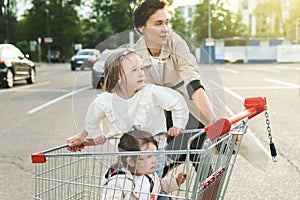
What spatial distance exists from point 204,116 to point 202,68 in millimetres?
256

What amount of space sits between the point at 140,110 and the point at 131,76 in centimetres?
16

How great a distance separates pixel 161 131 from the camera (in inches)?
93.1

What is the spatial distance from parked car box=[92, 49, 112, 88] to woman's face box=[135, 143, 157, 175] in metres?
0.39

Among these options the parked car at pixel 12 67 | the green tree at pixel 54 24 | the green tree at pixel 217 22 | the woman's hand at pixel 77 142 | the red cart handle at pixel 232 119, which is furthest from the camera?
the green tree at pixel 54 24

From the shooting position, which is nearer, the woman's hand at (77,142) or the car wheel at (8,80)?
the woman's hand at (77,142)

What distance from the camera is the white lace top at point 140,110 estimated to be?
2271mm

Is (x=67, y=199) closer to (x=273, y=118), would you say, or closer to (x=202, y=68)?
(x=202, y=68)

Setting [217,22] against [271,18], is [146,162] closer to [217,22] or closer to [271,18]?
[217,22]

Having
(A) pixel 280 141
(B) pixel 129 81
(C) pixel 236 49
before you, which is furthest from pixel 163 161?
(C) pixel 236 49

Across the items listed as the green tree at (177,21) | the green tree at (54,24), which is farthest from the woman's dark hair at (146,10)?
the green tree at (54,24)

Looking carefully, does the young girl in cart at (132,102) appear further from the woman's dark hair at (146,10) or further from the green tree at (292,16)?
the green tree at (292,16)

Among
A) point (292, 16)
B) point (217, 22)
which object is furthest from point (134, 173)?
point (217, 22)

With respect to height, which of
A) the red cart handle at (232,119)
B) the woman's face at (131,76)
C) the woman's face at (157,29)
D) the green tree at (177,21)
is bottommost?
the red cart handle at (232,119)

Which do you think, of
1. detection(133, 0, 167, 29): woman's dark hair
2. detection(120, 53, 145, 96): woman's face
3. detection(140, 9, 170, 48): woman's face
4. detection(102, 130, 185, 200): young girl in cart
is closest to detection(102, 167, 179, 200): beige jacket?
detection(102, 130, 185, 200): young girl in cart
